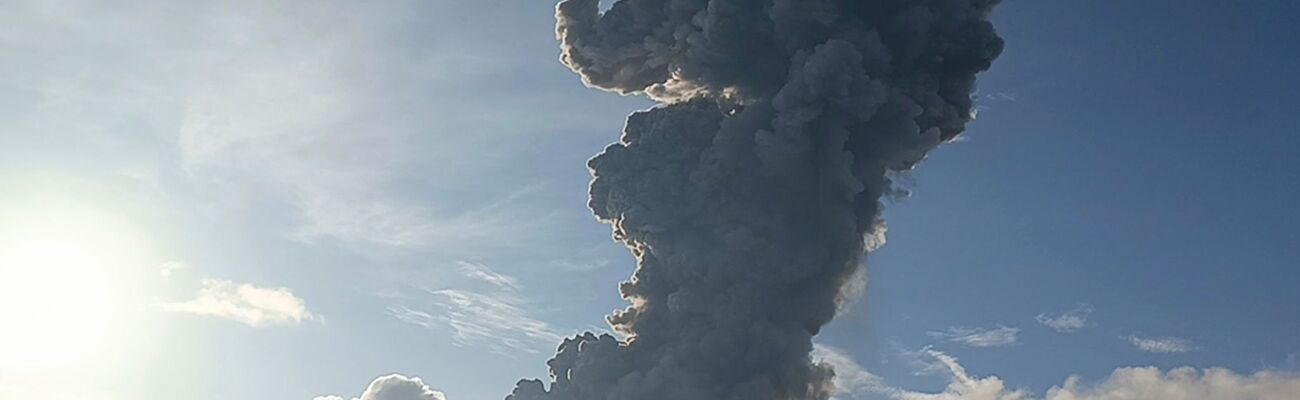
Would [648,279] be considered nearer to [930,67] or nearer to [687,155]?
[687,155]

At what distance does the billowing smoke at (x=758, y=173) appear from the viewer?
2100 inches

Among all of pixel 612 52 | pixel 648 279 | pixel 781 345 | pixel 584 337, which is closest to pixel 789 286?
pixel 781 345

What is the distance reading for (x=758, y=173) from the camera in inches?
2172

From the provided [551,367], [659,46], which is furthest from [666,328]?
[659,46]

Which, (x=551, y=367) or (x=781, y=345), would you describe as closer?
(x=781, y=345)

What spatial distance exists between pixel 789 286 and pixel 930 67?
13055mm

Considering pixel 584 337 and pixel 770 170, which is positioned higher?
pixel 770 170

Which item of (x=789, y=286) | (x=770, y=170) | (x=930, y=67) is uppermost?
(x=930, y=67)

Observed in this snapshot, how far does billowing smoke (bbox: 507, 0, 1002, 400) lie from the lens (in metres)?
53.3

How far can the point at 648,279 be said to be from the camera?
57.9 metres

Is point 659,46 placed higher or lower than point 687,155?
higher

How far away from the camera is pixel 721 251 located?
5391cm

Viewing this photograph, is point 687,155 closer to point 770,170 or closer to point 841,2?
point 770,170

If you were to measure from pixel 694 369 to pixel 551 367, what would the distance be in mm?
9569
